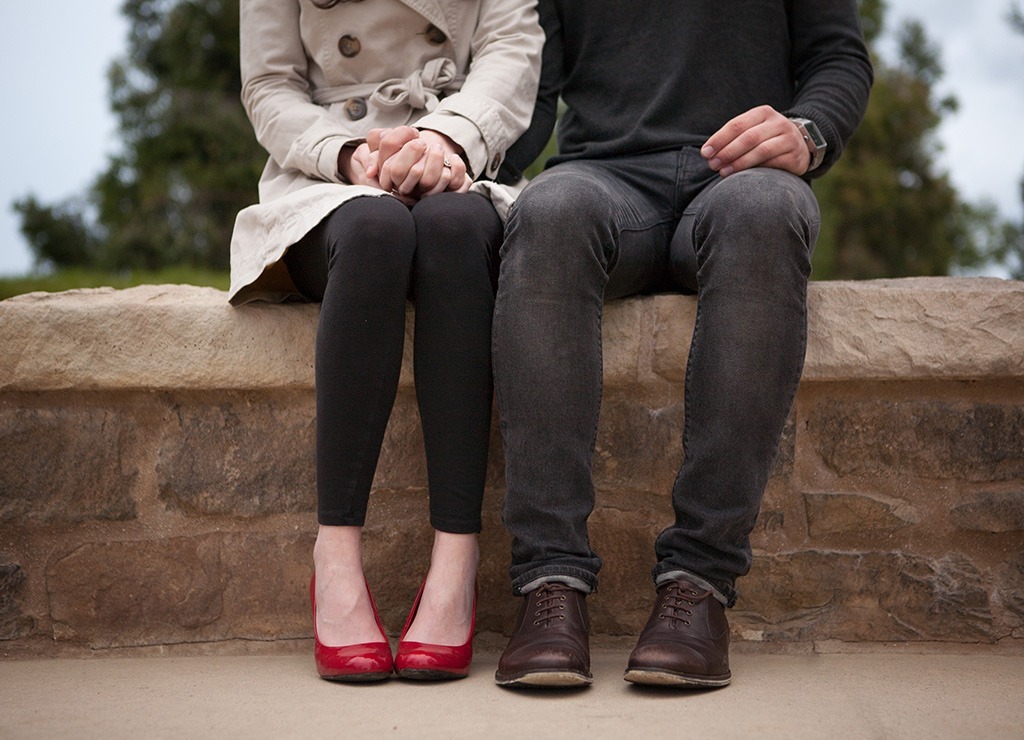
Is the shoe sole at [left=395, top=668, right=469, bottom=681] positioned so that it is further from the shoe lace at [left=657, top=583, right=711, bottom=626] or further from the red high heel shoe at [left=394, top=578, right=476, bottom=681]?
the shoe lace at [left=657, top=583, right=711, bottom=626]

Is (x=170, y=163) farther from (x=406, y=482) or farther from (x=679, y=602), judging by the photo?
(x=679, y=602)

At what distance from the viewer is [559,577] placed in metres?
1.38

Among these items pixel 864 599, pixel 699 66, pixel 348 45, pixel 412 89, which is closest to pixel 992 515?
pixel 864 599

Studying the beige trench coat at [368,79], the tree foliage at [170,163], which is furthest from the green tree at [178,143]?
the beige trench coat at [368,79]

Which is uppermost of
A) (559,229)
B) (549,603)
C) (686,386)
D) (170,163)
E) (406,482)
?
(170,163)

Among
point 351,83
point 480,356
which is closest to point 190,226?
point 351,83

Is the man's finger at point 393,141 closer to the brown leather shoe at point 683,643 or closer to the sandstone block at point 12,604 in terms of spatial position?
the brown leather shoe at point 683,643

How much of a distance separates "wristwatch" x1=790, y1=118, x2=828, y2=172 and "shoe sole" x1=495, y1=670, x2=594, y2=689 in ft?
3.03

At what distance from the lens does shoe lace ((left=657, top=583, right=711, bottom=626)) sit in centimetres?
137

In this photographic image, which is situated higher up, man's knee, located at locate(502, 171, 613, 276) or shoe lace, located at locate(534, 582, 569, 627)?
man's knee, located at locate(502, 171, 613, 276)

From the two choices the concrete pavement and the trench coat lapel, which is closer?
the concrete pavement

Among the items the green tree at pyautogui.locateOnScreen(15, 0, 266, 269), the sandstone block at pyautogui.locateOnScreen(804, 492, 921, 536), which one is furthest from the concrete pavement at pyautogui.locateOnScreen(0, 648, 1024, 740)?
the green tree at pyautogui.locateOnScreen(15, 0, 266, 269)

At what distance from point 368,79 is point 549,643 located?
3.50 feet

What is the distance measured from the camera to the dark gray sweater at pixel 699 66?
1.83 metres
